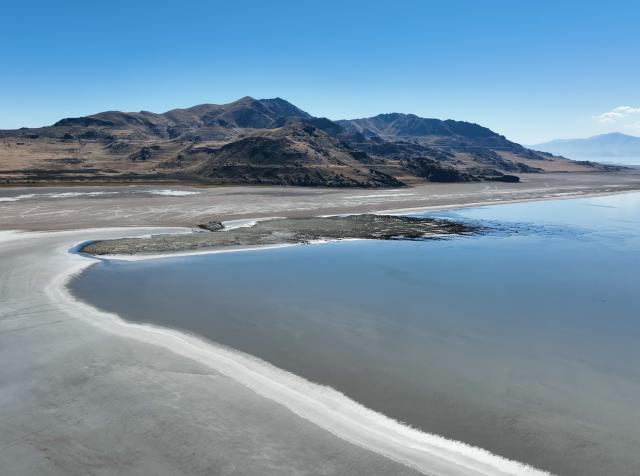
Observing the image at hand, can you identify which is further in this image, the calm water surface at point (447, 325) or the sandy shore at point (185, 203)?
the sandy shore at point (185, 203)

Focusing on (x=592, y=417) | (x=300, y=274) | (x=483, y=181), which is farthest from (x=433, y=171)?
(x=592, y=417)

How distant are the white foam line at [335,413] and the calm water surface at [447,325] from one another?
0.50 metres

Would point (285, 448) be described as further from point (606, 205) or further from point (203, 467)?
point (606, 205)

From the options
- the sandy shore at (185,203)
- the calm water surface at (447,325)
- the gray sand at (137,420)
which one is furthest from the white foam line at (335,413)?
the sandy shore at (185,203)

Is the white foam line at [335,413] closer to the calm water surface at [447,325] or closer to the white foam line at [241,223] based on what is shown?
the calm water surface at [447,325]

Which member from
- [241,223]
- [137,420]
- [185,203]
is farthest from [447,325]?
[185,203]

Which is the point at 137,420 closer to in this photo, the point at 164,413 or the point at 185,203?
the point at 164,413

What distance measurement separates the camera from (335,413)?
13.7 meters

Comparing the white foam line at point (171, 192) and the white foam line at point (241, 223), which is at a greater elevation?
the white foam line at point (171, 192)

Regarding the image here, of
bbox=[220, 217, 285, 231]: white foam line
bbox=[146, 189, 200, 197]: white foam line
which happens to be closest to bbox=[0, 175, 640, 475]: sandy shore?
bbox=[220, 217, 285, 231]: white foam line

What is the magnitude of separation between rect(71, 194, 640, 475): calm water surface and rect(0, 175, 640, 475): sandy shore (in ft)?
3.75

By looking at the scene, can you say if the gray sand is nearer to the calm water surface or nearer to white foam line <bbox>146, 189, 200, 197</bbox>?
the calm water surface

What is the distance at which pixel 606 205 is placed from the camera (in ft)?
258

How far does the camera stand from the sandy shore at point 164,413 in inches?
451
